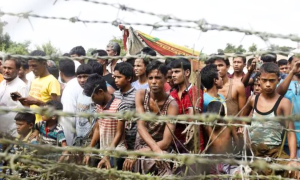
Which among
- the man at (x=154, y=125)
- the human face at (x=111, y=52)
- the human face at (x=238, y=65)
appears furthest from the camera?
the human face at (x=111, y=52)

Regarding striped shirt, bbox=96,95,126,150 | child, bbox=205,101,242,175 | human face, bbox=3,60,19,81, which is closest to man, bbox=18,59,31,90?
human face, bbox=3,60,19,81

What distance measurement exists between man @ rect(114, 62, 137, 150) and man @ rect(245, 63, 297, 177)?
1022mm

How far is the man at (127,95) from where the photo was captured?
4.01 m

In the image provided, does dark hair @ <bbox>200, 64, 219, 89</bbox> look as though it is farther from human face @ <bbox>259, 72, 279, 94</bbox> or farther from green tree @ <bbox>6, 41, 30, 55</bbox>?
green tree @ <bbox>6, 41, 30, 55</bbox>

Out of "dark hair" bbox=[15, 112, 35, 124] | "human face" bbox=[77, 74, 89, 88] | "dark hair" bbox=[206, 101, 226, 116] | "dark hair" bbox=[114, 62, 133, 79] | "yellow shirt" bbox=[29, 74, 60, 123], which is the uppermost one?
"dark hair" bbox=[114, 62, 133, 79]

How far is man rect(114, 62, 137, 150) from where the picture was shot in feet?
13.2

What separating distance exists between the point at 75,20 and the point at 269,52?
1.08 metres

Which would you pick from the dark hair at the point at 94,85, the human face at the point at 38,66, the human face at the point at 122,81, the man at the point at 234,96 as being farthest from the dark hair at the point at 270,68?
the human face at the point at 38,66

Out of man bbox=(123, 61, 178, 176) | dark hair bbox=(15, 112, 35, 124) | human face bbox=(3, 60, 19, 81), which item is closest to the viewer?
man bbox=(123, 61, 178, 176)

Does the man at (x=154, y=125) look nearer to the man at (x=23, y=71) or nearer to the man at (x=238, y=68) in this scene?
the man at (x=238, y=68)

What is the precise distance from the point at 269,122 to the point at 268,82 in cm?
35

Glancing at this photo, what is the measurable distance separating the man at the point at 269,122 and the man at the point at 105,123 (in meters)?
1.10

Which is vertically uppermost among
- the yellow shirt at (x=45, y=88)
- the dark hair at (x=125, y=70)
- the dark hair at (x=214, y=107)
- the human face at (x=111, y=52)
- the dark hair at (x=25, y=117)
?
the human face at (x=111, y=52)

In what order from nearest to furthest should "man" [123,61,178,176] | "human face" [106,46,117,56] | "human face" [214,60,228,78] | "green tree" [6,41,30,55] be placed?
"green tree" [6,41,30,55]
"man" [123,61,178,176]
"human face" [214,60,228,78]
"human face" [106,46,117,56]
